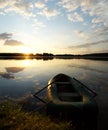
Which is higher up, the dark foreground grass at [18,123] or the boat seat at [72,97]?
the dark foreground grass at [18,123]

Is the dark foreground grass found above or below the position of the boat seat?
above

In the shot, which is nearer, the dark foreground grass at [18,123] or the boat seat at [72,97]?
the dark foreground grass at [18,123]

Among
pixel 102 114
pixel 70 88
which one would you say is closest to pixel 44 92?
pixel 70 88

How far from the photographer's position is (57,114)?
30.5 feet

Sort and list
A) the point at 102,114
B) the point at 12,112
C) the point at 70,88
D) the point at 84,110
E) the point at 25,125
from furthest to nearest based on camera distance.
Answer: the point at 70,88 → the point at 102,114 → the point at 84,110 → the point at 12,112 → the point at 25,125

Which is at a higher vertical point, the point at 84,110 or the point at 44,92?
the point at 84,110

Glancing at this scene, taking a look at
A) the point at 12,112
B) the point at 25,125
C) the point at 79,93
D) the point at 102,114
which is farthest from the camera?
the point at 79,93

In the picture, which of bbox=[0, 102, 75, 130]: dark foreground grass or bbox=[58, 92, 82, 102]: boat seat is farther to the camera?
bbox=[58, 92, 82, 102]: boat seat

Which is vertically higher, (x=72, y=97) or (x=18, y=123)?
(x=18, y=123)

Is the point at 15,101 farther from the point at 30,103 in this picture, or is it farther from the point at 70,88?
the point at 70,88

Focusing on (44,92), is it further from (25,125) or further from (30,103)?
(25,125)

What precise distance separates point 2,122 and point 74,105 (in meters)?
3.84

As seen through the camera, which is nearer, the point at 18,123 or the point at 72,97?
the point at 18,123

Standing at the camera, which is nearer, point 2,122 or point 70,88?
point 2,122
